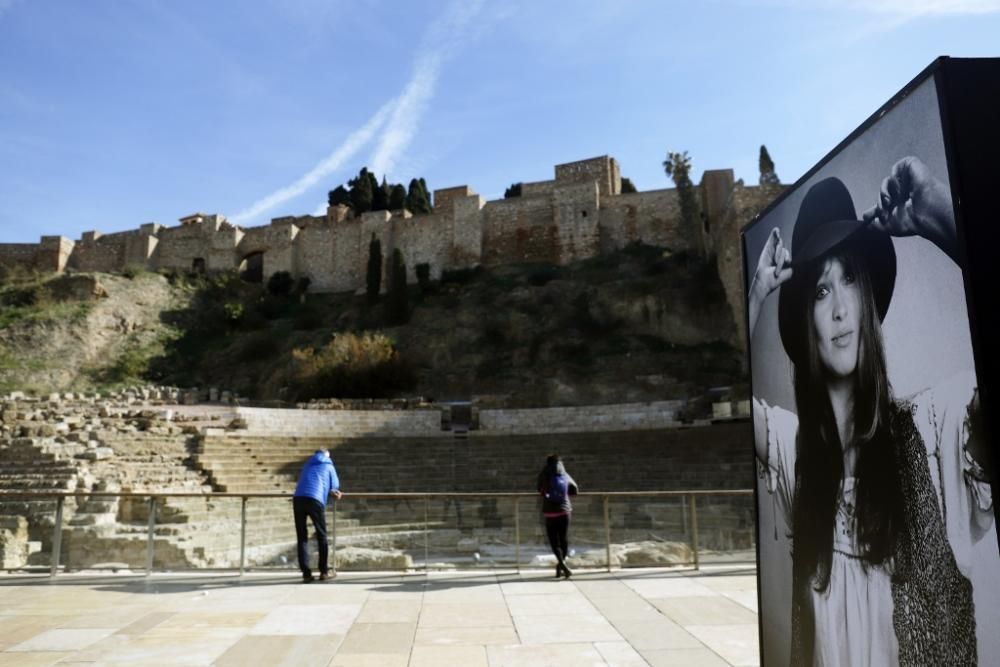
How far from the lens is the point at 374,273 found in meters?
44.8

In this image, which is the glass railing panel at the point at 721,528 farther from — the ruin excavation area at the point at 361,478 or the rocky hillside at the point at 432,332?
the rocky hillside at the point at 432,332

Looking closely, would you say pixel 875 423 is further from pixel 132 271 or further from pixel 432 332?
pixel 132 271

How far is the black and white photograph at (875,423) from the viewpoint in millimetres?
1927

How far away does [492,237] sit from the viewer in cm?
4612

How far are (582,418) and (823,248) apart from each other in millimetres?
21498

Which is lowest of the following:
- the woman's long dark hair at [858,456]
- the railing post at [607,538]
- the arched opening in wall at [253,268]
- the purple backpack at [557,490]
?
the railing post at [607,538]

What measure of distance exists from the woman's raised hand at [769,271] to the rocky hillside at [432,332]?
2287 cm

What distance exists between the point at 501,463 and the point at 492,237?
2843 cm

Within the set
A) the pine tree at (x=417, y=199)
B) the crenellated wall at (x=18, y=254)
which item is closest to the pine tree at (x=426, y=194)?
the pine tree at (x=417, y=199)

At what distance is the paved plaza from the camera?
442cm

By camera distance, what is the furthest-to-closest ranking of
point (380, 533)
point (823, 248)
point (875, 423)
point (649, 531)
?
1. point (380, 533)
2. point (649, 531)
3. point (823, 248)
4. point (875, 423)

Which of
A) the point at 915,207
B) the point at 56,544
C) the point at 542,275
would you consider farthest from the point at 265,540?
the point at 542,275

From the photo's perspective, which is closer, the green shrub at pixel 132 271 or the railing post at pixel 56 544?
the railing post at pixel 56 544

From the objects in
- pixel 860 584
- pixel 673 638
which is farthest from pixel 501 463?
pixel 860 584
